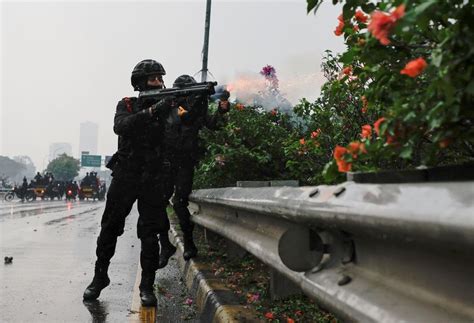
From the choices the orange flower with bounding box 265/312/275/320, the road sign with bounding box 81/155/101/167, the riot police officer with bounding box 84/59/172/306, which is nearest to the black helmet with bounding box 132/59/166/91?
the riot police officer with bounding box 84/59/172/306

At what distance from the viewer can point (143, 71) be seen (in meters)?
4.97

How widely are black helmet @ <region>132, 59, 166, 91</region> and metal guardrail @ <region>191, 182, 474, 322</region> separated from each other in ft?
8.77

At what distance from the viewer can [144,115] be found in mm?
4609

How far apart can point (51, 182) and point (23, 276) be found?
134ft

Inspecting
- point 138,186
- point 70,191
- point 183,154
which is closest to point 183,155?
point 183,154

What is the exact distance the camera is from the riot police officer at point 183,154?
6090 millimetres

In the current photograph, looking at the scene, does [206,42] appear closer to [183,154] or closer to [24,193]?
[183,154]

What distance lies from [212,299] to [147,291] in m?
0.87

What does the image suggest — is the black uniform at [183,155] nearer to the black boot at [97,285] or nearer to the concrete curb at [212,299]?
the concrete curb at [212,299]

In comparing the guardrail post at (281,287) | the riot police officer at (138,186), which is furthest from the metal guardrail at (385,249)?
the riot police officer at (138,186)

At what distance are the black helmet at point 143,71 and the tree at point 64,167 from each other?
12645 cm

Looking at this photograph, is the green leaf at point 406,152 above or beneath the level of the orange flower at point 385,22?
beneath

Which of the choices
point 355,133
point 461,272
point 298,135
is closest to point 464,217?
point 461,272

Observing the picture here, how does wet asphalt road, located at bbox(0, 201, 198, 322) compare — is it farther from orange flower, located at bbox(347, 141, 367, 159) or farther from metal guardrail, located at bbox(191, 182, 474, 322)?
orange flower, located at bbox(347, 141, 367, 159)
